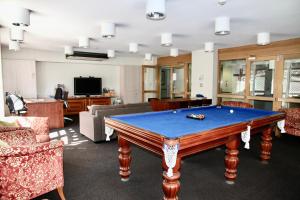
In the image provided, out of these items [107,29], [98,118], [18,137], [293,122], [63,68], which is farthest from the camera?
[63,68]

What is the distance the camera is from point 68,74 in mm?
8398

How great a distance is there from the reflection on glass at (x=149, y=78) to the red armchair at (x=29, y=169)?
7861 mm

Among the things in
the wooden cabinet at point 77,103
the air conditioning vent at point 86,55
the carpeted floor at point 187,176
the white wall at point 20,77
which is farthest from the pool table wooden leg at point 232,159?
the white wall at point 20,77

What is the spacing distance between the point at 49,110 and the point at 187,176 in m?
4.51

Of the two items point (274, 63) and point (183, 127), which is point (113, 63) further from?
point (183, 127)

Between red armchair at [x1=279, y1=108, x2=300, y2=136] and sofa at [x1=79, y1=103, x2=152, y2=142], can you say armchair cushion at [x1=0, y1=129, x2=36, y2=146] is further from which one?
red armchair at [x1=279, y1=108, x2=300, y2=136]

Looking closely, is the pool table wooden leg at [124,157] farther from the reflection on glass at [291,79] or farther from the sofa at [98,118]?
the reflection on glass at [291,79]

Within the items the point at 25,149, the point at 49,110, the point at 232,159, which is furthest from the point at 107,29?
the point at 49,110

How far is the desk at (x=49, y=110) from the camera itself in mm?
5520

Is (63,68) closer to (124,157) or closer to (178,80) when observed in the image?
(178,80)

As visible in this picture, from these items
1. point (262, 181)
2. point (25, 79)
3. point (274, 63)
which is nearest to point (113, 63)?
point (25, 79)

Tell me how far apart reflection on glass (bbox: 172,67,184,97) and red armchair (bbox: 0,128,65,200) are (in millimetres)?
6958

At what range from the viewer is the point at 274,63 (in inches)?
222

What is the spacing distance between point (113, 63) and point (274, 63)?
A: 6.13 meters
